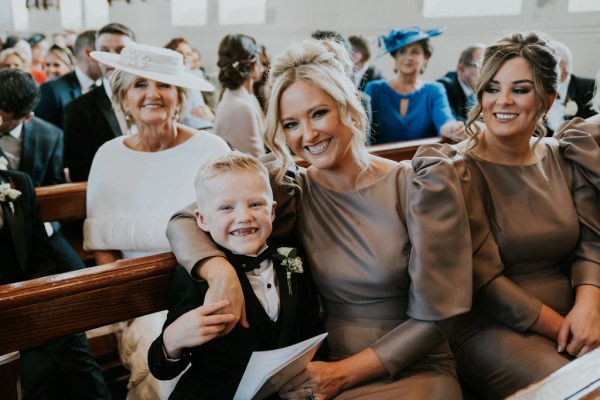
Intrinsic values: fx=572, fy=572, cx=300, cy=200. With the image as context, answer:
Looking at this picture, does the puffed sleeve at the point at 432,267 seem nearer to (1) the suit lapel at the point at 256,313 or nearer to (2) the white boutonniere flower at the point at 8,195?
(1) the suit lapel at the point at 256,313

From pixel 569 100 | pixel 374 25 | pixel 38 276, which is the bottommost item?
pixel 38 276

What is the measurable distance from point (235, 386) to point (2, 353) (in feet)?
1.93

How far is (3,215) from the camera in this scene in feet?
7.54

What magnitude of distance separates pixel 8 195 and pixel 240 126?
1.85 m

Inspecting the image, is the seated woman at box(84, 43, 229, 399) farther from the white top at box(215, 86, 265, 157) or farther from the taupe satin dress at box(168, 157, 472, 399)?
the white top at box(215, 86, 265, 157)

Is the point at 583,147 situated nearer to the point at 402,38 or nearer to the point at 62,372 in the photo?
the point at 62,372

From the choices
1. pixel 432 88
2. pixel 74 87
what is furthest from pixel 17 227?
pixel 432 88

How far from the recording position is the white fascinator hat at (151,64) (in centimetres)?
263

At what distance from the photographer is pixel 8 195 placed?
229cm

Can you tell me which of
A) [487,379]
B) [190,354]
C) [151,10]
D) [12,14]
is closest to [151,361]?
[190,354]

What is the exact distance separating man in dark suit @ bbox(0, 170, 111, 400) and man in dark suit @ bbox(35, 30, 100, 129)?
220cm

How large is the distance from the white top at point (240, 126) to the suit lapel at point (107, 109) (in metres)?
0.67

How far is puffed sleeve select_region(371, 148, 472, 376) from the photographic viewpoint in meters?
1.67

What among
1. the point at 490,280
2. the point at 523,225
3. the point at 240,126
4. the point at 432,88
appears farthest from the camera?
the point at 432,88
